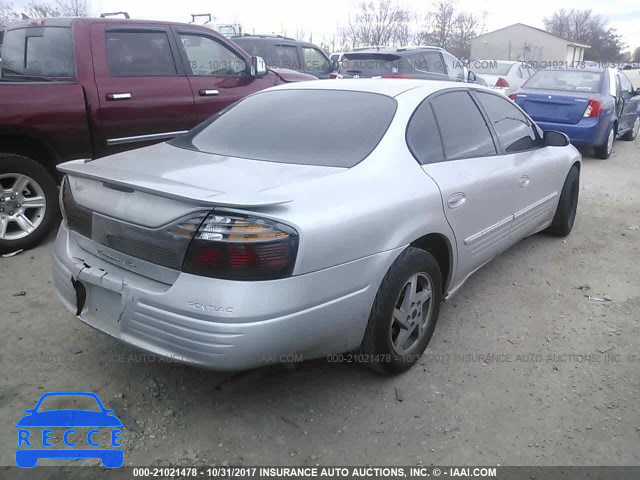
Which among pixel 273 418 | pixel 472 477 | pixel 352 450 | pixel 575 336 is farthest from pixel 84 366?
pixel 575 336

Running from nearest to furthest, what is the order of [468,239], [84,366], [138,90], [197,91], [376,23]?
[84,366] < [468,239] < [138,90] < [197,91] < [376,23]

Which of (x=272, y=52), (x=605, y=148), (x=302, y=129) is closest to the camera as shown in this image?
(x=302, y=129)

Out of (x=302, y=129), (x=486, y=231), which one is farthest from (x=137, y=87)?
(x=486, y=231)

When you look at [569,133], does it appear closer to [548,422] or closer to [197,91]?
[197,91]

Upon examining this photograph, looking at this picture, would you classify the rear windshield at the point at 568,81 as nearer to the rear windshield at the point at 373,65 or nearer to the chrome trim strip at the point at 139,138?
the rear windshield at the point at 373,65

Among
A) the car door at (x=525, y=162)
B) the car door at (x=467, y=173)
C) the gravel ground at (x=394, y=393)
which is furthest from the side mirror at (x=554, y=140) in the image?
the gravel ground at (x=394, y=393)

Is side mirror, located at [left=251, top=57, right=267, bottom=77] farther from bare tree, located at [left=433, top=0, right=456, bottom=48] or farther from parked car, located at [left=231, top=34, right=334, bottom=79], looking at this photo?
bare tree, located at [left=433, top=0, right=456, bottom=48]

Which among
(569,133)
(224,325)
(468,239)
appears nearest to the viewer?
(224,325)

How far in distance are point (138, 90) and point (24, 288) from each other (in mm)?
2099

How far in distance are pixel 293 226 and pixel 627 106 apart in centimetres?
1039

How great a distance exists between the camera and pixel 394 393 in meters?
2.75

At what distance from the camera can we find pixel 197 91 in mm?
5402

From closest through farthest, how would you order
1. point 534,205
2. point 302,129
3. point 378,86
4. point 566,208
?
point 302,129
point 378,86
point 534,205
point 566,208

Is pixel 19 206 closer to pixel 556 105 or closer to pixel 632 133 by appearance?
pixel 556 105
